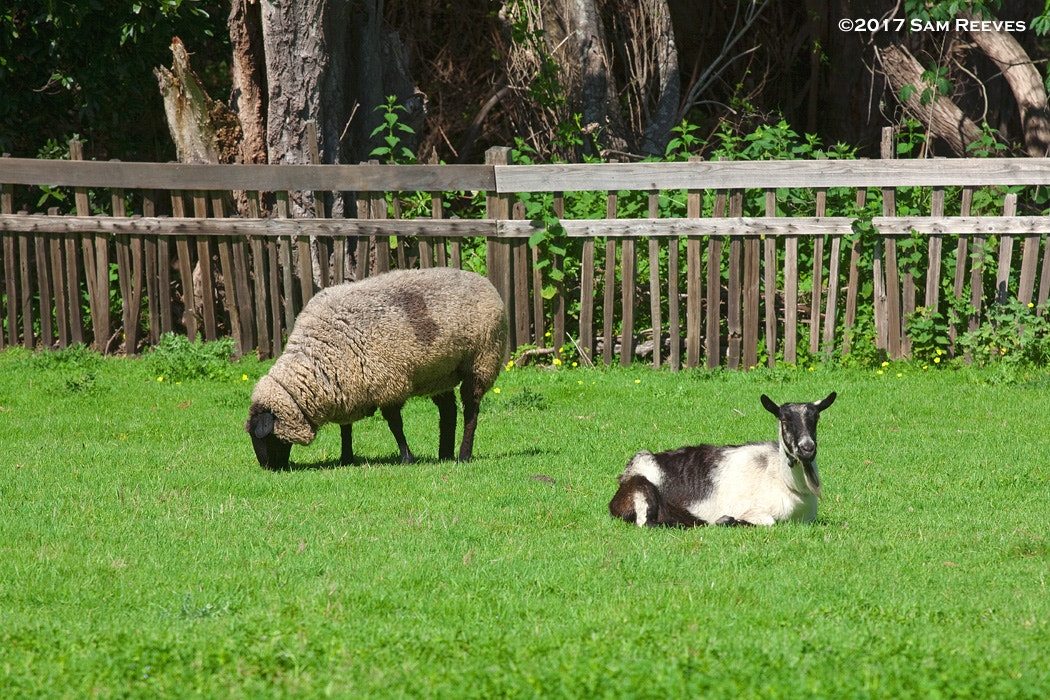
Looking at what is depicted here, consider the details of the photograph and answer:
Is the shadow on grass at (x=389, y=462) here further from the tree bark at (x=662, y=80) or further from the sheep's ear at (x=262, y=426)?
the tree bark at (x=662, y=80)

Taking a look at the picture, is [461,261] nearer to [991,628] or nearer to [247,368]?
[247,368]

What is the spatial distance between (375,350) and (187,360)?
166 inches

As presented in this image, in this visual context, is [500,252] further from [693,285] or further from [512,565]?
[512,565]

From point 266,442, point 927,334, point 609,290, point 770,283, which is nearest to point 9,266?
point 266,442

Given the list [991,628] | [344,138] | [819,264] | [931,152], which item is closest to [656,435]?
[819,264]

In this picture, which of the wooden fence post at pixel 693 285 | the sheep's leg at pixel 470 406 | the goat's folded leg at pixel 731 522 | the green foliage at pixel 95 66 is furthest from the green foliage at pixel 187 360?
the goat's folded leg at pixel 731 522

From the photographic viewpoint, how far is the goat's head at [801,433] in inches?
242

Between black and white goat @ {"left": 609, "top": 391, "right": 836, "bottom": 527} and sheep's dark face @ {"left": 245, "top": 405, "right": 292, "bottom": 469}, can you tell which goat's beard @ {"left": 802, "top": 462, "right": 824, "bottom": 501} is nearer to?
black and white goat @ {"left": 609, "top": 391, "right": 836, "bottom": 527}

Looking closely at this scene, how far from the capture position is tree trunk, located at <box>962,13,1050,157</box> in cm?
1407

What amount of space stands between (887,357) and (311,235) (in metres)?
6.41

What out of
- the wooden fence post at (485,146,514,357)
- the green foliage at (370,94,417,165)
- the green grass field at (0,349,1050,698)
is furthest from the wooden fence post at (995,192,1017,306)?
the green foliage at (370,94,417,165)

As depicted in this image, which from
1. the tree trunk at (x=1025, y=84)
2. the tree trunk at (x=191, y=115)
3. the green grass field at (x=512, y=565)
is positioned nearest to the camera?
the green grass field at (x=512, y=565)

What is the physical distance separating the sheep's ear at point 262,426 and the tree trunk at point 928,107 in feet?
32.9

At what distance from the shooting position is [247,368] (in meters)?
11.6
